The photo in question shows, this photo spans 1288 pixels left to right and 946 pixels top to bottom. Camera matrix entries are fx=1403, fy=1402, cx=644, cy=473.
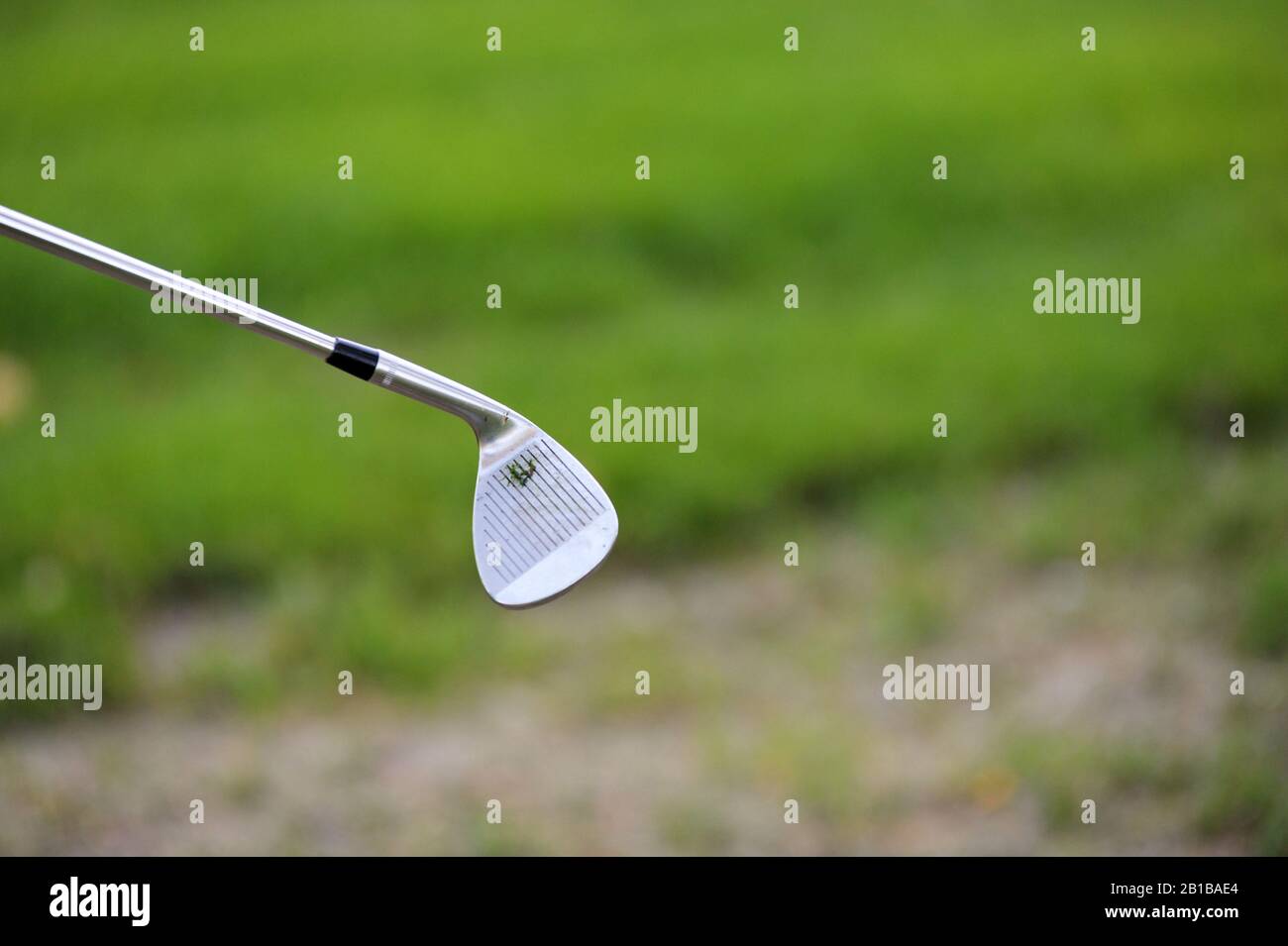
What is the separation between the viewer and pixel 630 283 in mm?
7156

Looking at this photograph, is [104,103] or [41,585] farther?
[104,103]

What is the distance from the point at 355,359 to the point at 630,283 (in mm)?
4881

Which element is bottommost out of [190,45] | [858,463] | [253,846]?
[253,846]

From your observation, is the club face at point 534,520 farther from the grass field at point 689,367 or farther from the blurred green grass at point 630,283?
the blurred green grass at point 630,283

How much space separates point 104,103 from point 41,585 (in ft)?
14.1

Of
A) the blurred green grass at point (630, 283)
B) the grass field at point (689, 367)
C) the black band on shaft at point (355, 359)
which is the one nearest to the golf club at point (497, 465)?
the black band on shaft at point (355, 359)

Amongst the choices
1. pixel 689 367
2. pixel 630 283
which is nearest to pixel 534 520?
pixel 689 367

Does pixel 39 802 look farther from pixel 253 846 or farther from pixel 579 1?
pixel 579 1

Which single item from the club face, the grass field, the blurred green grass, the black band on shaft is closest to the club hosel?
the black band on shaft

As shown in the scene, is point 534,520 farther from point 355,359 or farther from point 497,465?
point 355,359

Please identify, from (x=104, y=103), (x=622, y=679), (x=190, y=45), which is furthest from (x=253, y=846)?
(x=190, y=45)

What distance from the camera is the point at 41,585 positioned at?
506 centimetres

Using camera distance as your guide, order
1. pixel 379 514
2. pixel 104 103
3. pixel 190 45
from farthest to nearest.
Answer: pixel 190 45 < pixel 104 103 < pixel 379 514

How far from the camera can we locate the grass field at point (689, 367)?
4758 mm
